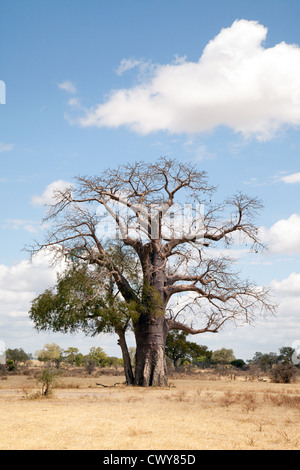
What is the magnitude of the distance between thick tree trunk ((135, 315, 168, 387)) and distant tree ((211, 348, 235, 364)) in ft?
131

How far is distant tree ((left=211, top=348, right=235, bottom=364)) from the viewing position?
2434 inches

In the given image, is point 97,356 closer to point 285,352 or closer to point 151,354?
point 285,352

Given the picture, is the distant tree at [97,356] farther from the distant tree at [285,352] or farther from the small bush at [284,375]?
the small bush at [284,375]

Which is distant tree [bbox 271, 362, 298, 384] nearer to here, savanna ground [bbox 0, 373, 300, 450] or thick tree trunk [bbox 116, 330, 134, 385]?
thick tree trunk [bbox 116, 330, 134, 385]

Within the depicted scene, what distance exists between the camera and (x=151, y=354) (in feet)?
74.9

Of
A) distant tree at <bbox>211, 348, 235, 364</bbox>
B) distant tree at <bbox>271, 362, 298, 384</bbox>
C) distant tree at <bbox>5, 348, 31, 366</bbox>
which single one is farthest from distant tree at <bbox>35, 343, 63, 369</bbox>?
distant tree at <bbox>271, 362, 298, 384</bbox>

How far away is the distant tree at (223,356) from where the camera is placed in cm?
6181

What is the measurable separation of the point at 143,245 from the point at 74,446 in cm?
1545

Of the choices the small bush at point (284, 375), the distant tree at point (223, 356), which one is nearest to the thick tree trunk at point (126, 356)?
the small bush at point (284, 375)

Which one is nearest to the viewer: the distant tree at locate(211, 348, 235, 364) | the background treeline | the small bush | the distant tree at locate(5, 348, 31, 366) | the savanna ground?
the savanna ground

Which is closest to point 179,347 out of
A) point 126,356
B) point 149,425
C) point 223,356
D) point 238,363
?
point 238,363

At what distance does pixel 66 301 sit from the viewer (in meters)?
21.4

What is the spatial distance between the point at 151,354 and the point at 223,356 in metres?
42.0
